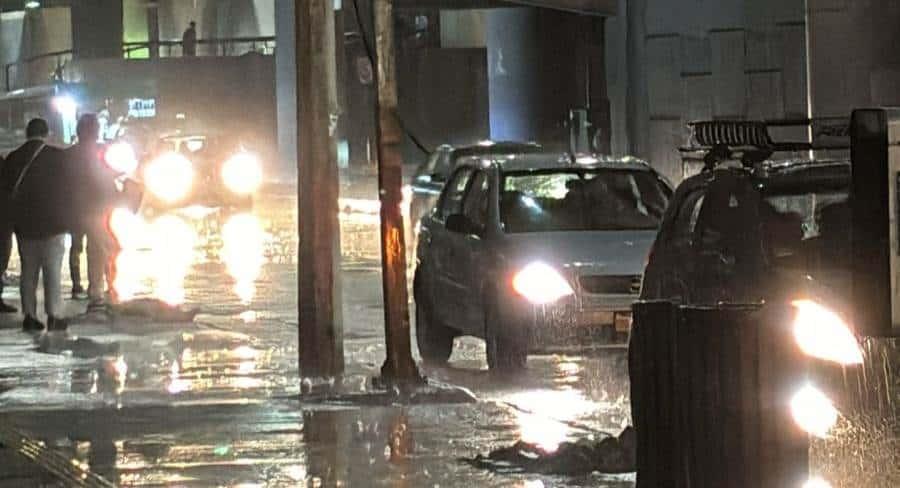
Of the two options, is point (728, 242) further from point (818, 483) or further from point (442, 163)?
point (442, 163)

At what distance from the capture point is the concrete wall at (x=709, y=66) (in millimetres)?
28547

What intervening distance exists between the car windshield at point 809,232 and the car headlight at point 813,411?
0.71m

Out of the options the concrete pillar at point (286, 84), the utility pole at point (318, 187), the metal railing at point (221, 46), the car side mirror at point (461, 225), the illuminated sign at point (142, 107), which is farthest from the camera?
the metal railing at point (221, 46)

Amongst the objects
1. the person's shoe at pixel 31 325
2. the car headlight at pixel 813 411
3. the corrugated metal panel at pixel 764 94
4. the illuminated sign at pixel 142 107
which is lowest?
the car headlight at pixel 813 411

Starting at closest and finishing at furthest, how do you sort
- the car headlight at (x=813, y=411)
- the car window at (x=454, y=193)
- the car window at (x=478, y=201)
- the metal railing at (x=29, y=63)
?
the car headlight at (x=813, y=411)
the car window at (x=478, y=201)
the car window at (x=454, y=193)
the metal railing at (x=29, y=63)

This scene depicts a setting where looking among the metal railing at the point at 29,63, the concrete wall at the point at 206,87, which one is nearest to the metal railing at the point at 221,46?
the concrete wall at the point at 206,87

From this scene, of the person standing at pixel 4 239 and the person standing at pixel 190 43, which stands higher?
the person standing at pixel 190 43

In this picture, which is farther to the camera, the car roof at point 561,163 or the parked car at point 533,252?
the car roof at point 561,163

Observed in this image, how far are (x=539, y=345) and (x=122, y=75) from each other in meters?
49.7

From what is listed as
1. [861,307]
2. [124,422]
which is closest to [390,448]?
[124,422]

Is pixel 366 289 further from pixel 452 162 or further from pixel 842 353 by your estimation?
pixel 842 353

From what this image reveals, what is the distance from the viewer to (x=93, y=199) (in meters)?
16.9

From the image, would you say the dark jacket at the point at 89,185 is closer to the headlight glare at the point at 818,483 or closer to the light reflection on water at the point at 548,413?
the light reflection on water at the point at 548,413

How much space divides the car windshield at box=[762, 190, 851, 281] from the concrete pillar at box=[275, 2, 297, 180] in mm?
41649
